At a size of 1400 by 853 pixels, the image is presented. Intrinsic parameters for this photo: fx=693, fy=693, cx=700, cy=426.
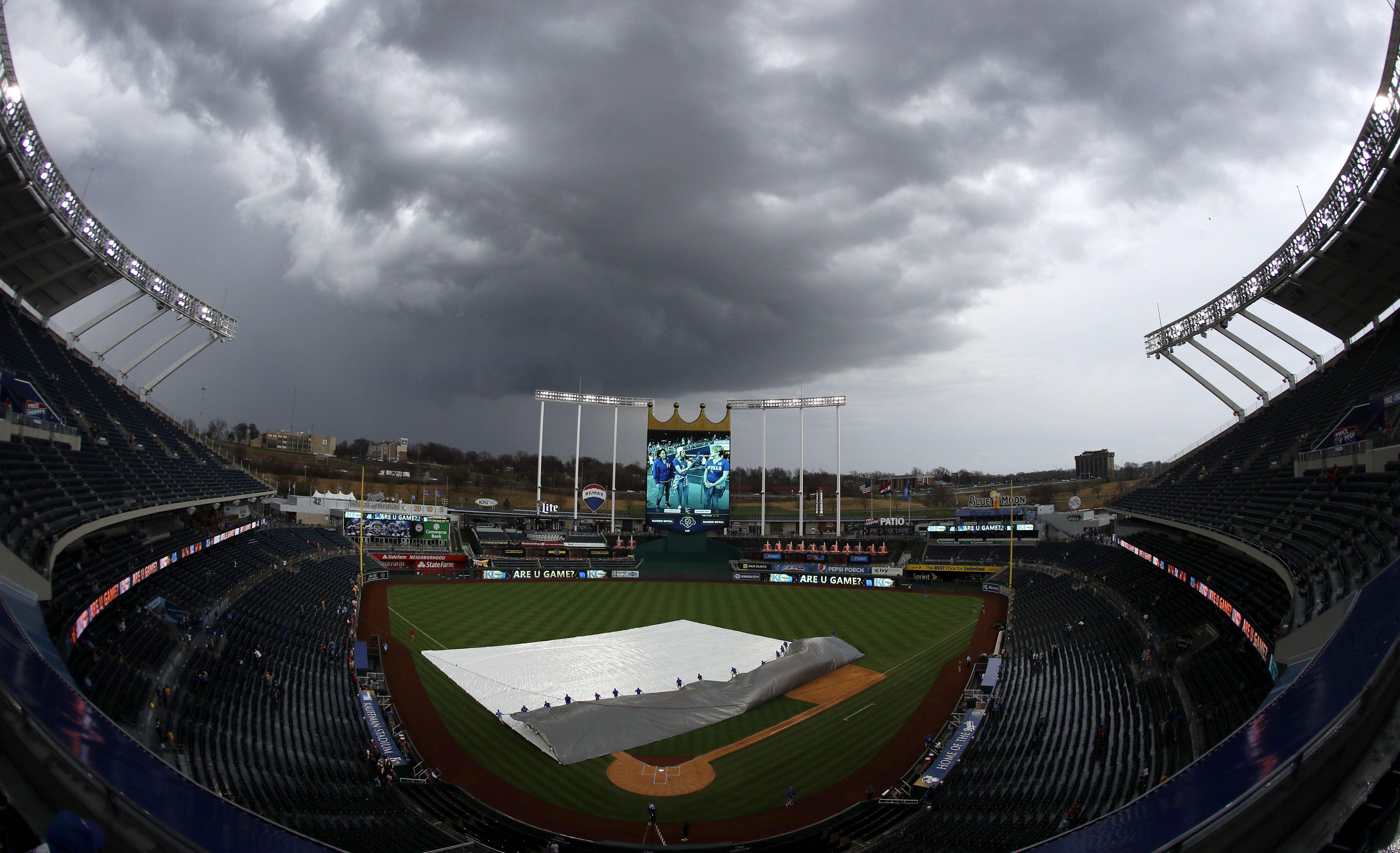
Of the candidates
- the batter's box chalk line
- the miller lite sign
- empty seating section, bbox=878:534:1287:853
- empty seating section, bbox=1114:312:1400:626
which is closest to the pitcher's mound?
the batter's box chalk line

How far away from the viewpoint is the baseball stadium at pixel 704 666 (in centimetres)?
775

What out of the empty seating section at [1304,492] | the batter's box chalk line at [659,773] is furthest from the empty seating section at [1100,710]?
the batter's box chalk line at [659,773]

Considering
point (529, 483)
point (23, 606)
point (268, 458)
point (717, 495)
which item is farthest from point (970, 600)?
point (268, 458)

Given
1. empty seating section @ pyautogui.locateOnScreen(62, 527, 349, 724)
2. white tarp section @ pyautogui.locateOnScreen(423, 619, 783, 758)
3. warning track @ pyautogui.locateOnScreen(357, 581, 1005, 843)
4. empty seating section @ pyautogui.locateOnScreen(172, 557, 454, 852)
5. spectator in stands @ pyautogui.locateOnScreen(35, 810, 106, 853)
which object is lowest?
warning track @ pyautogui.locateOnScreen(357, 581, 1005, 843)

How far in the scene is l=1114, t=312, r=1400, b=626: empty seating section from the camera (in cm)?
1540

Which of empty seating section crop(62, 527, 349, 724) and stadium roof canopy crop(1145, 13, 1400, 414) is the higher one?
stadium roof canopy crop(1145, 13, 1400, 414)

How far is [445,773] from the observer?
20.7 metres

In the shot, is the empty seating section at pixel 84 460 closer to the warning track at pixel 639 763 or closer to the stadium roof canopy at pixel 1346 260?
the warning track at pixel 639 763

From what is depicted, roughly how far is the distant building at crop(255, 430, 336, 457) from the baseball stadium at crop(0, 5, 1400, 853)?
11322cm

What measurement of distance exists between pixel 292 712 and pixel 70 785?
17.7 m

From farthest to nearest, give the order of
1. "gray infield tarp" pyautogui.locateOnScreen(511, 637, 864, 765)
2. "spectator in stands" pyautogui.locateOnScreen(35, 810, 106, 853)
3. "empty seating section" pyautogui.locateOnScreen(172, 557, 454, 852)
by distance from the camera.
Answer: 1. "gray infield tarp" pyautogui.locateOnScreen(511, 637, 864, 765)
2. "empty seating section" pyautogui.locateOnScreen(172, 557, 454, 852)
3. "spectator in stands" pyautogui.locateOnScreen(35, 810, 106, 853)

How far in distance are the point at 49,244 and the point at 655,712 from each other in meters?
33.1

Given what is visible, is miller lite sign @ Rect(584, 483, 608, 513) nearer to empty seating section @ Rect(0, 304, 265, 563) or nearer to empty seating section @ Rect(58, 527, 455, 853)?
empty seating section @ Rect(0, 304, 265, 563)

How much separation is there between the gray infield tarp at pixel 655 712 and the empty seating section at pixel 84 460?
1430 cm
